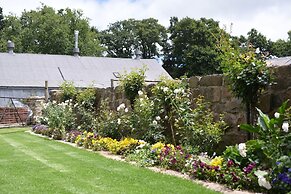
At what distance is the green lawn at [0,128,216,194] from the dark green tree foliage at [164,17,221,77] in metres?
33.7

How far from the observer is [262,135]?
16.3 ft

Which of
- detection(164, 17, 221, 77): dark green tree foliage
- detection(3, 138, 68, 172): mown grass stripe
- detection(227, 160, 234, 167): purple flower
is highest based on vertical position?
detection(164, 17, 221, 77): dark green tree foliage

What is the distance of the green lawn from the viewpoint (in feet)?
16.0

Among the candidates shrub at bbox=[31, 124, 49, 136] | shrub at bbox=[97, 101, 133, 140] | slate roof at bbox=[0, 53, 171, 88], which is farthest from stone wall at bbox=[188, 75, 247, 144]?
slate roof at bbox=[0, 53, 171, 88]

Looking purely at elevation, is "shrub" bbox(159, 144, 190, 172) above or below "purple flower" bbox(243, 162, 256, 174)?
below

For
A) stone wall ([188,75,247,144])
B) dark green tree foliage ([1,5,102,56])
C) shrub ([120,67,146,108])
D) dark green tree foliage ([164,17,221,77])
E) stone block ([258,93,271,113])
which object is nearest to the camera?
stone block ([258,93,271,113])

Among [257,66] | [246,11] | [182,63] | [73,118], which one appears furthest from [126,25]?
[257,66]

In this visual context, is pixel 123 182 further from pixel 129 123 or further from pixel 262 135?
pixel 129 123

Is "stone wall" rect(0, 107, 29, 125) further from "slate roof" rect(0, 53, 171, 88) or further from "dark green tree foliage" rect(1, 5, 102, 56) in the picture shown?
"dark green tree foliage" rect(1, 5, 102, 56)

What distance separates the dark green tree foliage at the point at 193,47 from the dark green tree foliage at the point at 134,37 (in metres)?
3.21

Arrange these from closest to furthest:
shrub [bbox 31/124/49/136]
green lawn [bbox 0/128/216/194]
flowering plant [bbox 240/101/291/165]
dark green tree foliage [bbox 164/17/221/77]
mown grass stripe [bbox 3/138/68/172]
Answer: flowering plant [bbox 240/101/291/165], green lawn [bbox 0/128/216/194], mown grass stripe [bbox 3/138/68/172], shrub [bbox 31/124/49/136], dark green tree foliage [bbox 164/17/221/77]

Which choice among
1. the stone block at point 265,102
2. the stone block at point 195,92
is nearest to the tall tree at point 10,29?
the stone block at point 195,92

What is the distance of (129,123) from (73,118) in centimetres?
450

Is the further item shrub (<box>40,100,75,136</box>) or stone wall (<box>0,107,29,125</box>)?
stone wall (<box>0,107,29,125</box>)
